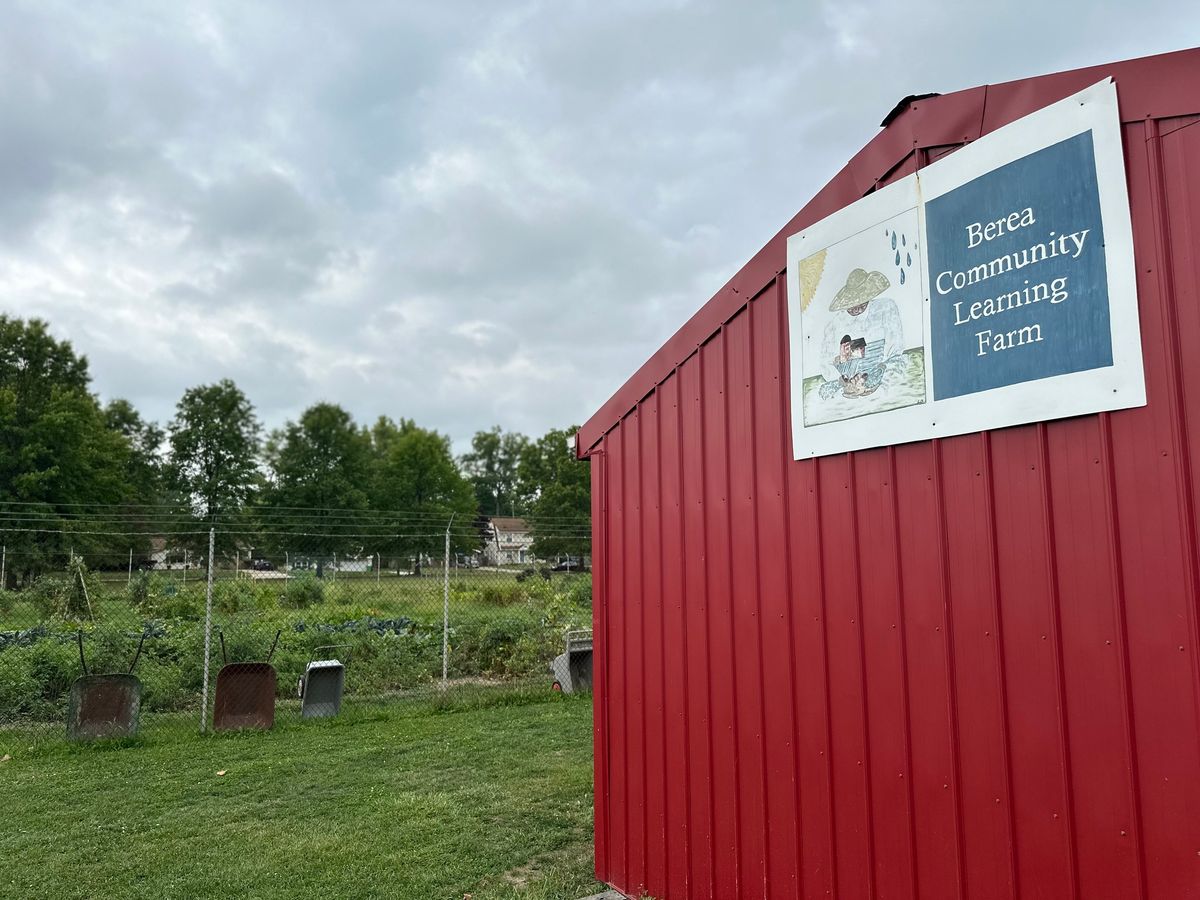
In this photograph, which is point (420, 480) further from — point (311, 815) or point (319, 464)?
point (311, 815)

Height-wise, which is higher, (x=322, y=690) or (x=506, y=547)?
(x=506, y=547)

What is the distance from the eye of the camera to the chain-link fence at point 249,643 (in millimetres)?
8500

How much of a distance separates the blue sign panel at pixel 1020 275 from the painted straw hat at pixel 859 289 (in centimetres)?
22

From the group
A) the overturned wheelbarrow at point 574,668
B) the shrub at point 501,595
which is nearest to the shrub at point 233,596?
the shrub at point 501,595

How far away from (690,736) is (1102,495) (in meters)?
2.18

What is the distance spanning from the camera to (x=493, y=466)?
91.8m

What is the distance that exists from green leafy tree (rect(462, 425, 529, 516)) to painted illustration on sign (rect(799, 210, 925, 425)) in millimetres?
87324

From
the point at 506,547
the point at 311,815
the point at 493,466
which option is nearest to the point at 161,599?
the point at 311,815

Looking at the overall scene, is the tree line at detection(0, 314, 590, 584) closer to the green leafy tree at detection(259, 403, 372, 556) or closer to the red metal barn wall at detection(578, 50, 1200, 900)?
the green leafy tree at detection(259, 403, 372, 556)

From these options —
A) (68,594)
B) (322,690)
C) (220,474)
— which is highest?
(220,474)

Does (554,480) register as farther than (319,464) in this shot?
Yes

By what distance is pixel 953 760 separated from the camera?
2.60 metres

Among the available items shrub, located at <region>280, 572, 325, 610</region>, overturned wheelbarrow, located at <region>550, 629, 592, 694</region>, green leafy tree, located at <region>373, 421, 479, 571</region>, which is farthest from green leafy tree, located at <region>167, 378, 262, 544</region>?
overturned wheelbarrow, located at <region>550, 629, 592, 694</region>

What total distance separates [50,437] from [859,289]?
4180 centimetres
